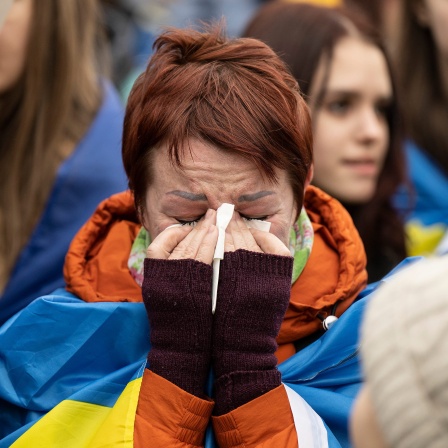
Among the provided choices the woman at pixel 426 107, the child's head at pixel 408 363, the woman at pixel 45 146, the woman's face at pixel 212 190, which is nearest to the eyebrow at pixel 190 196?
the woman's face at pixel 212 190

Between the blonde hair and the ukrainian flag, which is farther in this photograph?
the blonde hair

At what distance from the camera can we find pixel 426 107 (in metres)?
4.53

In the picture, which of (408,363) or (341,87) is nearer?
(408,363)

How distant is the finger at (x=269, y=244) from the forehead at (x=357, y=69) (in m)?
1.39

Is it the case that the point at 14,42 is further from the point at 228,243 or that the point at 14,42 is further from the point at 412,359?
the point at 412,359

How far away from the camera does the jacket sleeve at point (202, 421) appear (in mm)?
1948

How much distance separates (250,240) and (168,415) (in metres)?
0.46

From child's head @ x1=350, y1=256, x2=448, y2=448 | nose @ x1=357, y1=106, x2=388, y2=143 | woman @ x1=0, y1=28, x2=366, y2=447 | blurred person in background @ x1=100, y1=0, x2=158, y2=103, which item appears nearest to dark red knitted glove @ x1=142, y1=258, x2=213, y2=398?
woman @ x1=0, y1=28, x2=366, y2=447


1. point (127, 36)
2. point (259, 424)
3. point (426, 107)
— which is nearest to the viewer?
point (259, 424)

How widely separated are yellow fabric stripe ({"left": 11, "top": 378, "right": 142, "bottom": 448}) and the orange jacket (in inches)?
1.4

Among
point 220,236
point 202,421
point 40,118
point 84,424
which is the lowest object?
point 84,424

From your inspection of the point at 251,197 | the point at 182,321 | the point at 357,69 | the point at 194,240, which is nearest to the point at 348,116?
the point at 357,69

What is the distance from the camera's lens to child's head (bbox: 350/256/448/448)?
126cm

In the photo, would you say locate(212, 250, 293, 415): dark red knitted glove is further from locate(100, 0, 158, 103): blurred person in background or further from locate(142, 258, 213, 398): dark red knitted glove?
locate(100, 0, 158, 103): blurred person in background
